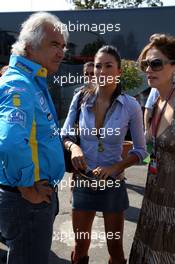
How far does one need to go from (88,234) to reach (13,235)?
2.83 ft

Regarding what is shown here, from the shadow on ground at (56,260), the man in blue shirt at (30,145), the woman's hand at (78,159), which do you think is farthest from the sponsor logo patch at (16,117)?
the shadow on ground at (56,260)

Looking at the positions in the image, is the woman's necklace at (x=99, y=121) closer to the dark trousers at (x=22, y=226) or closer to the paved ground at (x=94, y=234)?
the dark trousers at (x=22, y=226)

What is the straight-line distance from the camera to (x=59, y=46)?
198cm

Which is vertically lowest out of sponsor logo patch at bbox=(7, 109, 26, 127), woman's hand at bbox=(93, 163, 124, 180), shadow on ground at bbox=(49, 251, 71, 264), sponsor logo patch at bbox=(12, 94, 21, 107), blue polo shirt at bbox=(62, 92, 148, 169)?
shadow on ground at bbox=(49, 251, 71, 264)

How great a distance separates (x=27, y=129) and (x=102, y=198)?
984 millimetres

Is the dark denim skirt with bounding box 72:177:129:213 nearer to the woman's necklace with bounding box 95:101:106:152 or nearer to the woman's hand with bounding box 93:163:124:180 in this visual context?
the woman's hand with bounding box 93:163:124:180

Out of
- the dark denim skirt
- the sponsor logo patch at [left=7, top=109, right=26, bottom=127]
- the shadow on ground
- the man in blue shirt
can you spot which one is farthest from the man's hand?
the shadow on ground

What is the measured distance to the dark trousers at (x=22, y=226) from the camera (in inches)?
71.9

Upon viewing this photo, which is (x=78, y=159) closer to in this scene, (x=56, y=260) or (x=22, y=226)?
(x=22, y=226)

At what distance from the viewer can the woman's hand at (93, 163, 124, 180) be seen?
2.41 metres

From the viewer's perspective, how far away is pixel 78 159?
2396mm

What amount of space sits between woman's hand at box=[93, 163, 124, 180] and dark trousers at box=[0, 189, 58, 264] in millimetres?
583

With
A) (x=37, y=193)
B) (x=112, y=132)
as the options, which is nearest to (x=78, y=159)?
(x=112, y=132)

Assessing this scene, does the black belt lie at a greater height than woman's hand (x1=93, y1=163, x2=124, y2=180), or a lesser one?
greater
